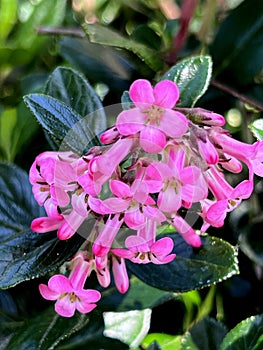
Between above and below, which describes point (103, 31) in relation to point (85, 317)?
above

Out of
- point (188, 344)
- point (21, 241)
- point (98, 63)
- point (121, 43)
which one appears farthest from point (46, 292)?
point (98, 63)

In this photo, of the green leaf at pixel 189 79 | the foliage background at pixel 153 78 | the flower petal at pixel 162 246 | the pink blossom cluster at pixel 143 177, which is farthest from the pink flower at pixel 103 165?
the foliage background at pixel 153 78

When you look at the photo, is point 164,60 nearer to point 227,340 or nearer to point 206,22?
point 206,22

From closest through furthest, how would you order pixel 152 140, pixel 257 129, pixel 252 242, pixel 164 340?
pixel 152 140, pixel 257 129, pixel 164 340, pixel 252 242

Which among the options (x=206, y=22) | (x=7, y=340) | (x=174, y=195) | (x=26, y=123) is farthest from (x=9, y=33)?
(x=174, y=195)

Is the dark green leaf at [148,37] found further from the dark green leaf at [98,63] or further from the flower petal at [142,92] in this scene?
the flower petal at [142,92]

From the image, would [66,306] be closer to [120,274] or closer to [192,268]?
[120,274]
